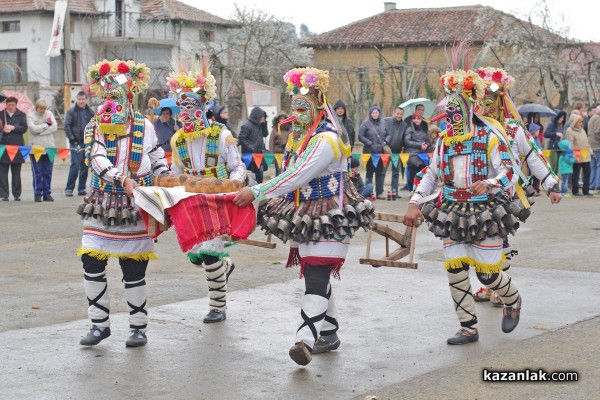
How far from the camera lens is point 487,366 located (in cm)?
712

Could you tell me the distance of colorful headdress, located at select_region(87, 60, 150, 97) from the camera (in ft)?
25.7

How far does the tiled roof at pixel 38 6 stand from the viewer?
5209 centimetres

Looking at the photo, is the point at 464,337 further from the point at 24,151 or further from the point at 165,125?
the point at 24,151

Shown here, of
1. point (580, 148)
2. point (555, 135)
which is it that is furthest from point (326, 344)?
point (555, 135)

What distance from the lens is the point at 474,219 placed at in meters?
7.72

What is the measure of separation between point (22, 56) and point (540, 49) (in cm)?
2930

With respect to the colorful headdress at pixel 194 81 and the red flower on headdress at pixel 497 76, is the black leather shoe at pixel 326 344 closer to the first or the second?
the colorful headdress at pixel 194 81

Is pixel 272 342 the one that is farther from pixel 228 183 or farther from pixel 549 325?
pixel 549 325

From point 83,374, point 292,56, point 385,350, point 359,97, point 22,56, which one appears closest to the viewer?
point 83,374

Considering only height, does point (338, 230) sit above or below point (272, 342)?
above

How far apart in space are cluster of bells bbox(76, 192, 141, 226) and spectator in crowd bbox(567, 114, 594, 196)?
49.2ft

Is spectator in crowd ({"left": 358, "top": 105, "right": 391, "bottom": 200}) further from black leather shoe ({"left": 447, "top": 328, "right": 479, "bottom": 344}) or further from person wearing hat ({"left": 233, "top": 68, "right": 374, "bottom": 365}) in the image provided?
person wearing hat ({"left": 233, "top": 68, "right": 374, "bottom": 365})

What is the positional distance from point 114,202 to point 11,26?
4914cm

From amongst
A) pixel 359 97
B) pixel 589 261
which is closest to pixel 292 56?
pixel 359 97
